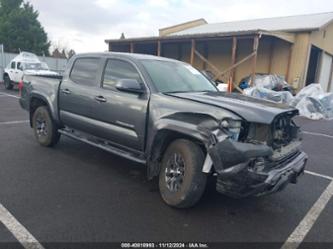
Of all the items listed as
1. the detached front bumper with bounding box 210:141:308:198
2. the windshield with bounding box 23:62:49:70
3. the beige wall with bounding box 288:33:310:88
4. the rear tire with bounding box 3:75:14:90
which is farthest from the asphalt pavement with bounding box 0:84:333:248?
the rear tire with bounding box 3:75:14:90

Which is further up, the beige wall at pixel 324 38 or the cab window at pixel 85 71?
the beige wall at pixel 324 38

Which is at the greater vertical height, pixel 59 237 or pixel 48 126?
pixel 48 126

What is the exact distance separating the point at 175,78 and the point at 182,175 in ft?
5.27

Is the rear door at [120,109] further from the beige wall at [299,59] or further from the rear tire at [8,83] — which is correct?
the rear tire at [8,83]

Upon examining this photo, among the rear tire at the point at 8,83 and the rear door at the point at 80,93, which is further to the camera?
the rear tire at the point at 8,83

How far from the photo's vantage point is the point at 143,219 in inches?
137

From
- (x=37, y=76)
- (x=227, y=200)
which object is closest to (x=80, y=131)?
(x=37, y=76)

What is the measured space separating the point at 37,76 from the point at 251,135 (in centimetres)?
463

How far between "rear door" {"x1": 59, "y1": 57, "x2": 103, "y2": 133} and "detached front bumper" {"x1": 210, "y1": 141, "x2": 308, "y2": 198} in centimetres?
247

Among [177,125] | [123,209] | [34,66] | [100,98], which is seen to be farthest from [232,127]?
[34,66]

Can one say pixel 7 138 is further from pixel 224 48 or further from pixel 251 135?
pixel 224 48

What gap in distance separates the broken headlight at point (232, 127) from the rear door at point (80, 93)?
2.37 metres

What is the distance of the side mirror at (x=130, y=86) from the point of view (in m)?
4.05

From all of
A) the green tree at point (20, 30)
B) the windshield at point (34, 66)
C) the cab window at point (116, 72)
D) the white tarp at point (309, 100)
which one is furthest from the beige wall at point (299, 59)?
the green tree at point (20, 30)
